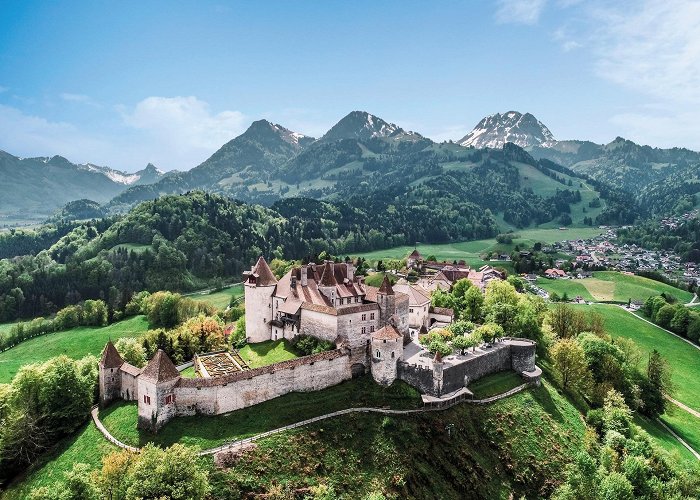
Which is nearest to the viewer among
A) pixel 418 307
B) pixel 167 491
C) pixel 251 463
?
pixel 167 491

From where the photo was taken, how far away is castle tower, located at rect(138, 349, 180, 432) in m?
53.6

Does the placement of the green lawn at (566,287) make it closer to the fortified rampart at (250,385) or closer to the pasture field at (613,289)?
the pasture field at (613,289)

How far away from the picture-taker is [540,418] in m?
69.9

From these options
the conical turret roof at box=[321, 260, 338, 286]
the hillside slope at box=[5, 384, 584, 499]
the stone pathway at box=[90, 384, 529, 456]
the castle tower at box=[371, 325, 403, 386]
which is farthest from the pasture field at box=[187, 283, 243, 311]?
the hillside slope at box=[5, 384, 584, 499]

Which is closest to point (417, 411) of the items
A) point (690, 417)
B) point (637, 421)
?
point (637, 421)

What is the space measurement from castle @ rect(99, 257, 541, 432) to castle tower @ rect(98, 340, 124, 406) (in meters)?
0.12

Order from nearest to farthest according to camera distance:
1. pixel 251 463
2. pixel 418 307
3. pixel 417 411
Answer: pixel 251 463 → pixel 417 411 → pixel 418 307

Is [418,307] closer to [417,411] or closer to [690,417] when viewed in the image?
[417,411]

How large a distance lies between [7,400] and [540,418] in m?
74.4

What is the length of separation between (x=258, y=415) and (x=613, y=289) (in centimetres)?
17270

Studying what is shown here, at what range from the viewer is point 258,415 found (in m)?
57.7

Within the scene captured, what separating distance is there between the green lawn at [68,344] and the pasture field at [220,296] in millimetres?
28443

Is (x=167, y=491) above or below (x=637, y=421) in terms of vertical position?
above

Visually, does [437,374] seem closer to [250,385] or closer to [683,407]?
[250,385]
